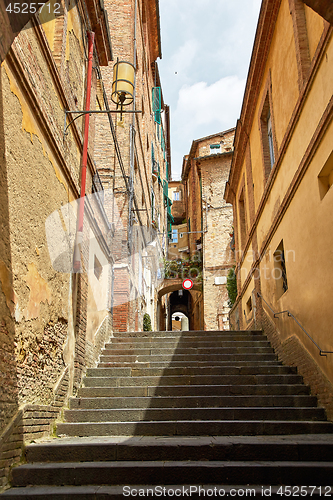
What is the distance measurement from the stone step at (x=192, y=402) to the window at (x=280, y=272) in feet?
8.71

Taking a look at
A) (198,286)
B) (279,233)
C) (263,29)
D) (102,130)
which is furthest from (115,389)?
(198,286)

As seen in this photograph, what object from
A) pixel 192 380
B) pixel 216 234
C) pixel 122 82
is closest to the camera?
pixel 192 380

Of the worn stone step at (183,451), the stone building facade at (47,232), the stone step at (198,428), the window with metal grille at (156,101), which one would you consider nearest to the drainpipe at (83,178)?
the stone building facade at (47,232)

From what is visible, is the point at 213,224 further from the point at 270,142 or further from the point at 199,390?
the point at 199,390

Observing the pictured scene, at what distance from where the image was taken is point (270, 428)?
483 cm

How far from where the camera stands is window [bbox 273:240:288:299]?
7.96 metres

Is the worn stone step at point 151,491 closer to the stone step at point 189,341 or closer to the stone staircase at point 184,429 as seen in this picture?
the stone staircase at point 184,429

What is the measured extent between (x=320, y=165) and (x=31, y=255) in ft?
12.5

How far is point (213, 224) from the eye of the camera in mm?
23484

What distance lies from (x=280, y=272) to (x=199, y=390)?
3122 mm

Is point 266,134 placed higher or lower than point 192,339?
higher

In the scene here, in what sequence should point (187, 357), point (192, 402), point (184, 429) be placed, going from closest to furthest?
point (184, 429), point (192, 402), point (187, 357)

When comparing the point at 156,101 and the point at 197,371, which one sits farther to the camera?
the point at 156,101

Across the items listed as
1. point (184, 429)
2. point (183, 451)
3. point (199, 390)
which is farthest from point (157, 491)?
point (199, 390)
